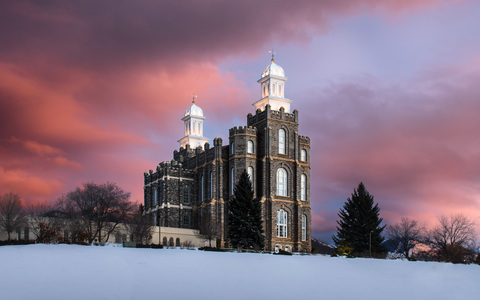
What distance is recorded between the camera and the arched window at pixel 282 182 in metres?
78.1

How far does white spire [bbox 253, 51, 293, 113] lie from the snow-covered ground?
1344 inches

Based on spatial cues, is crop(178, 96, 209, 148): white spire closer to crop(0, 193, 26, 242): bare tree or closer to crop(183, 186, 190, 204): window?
crop(183, 186, 190, 204): window

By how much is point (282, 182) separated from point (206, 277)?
1635 inches

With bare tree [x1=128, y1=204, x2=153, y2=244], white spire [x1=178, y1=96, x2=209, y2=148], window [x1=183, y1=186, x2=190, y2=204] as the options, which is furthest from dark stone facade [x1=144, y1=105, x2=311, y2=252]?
white spire [x1=178, y1=96, x2=209, y2=148]

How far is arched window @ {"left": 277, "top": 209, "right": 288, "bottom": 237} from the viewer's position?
3022 inches

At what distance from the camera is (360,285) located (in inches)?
1556

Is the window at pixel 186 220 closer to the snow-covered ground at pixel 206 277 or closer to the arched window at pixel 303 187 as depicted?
the arched window at pixel 303 187

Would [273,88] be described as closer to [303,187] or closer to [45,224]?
[303,187]

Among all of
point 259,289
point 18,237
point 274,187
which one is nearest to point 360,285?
point 259,289

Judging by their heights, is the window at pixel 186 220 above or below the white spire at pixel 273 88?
below

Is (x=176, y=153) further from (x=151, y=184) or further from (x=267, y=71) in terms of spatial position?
(x=267, y=71)

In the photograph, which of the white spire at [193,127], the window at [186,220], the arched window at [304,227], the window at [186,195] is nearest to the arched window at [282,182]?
the arched window at [304,227]

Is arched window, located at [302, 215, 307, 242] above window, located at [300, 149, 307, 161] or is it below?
below

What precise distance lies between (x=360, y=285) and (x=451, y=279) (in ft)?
32.9
